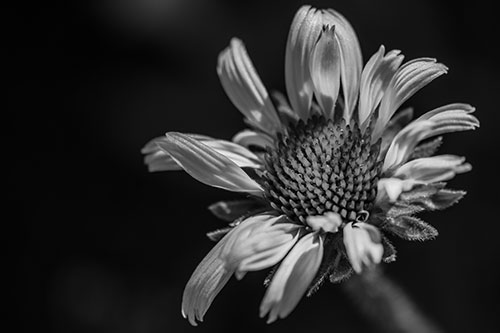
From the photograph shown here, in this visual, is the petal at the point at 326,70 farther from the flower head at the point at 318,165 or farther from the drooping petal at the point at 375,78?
the drooping petal at the point at 375,78

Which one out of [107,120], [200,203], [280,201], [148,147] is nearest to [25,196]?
[107,120]

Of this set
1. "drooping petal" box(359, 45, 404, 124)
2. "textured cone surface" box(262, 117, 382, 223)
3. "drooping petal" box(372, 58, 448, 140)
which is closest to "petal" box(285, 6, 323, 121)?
"textured cone surface" box(262, 117, 382, 223)

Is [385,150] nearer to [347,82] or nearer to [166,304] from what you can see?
[347,82]

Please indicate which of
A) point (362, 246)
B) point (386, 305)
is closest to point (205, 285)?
point (362, 246)

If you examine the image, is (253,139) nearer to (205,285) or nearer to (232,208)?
(232,208)

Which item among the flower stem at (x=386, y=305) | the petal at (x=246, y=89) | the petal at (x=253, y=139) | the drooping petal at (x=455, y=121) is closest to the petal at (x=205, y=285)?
the petal at (x=253, y=139)

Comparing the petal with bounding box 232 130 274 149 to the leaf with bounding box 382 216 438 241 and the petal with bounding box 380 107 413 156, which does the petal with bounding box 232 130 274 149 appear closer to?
the petal with bounding box 380 107 413 156
